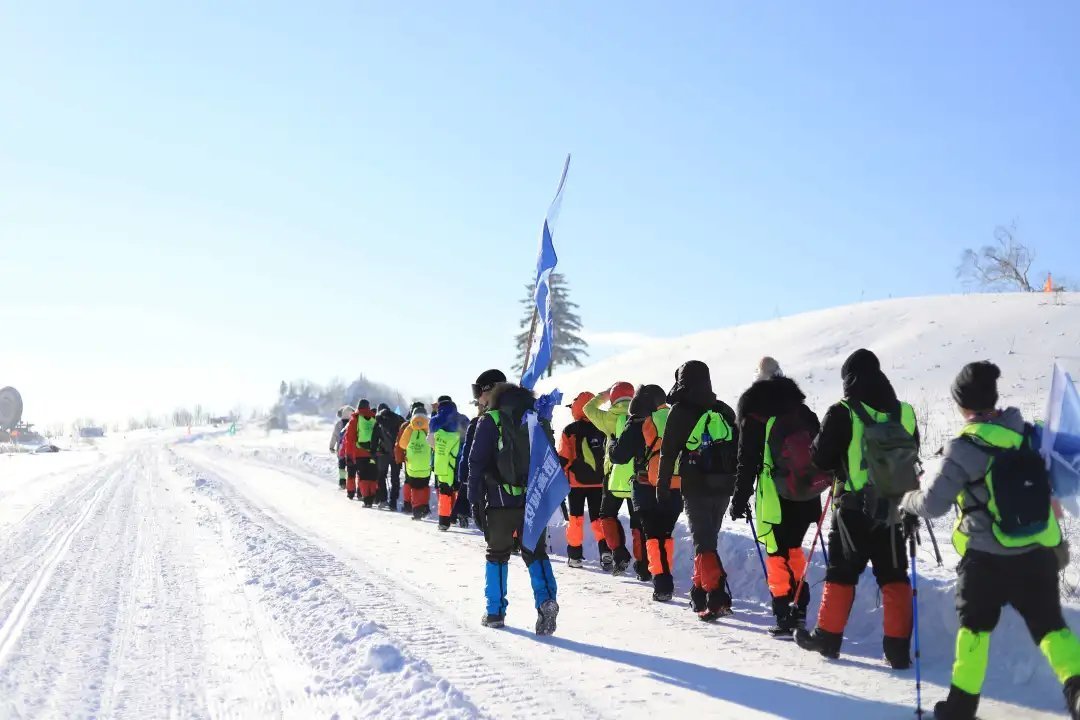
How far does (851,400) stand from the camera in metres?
6.18

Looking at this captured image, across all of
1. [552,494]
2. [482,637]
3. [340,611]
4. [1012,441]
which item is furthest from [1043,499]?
[340,611]

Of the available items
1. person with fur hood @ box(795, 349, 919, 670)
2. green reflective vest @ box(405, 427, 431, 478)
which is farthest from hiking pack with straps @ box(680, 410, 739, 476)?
green reflective vest @ box(405, 427, 431, 478)

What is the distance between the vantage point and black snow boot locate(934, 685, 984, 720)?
4.80 metres

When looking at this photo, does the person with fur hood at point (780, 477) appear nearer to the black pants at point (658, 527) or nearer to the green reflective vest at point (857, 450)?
the green reflective vest at point (857, 450)

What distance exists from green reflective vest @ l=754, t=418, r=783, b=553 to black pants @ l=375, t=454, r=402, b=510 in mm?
12948

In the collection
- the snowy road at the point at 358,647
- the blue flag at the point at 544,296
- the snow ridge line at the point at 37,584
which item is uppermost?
the blue flag at the point at 544,296

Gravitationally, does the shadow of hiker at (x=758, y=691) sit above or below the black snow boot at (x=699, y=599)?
below

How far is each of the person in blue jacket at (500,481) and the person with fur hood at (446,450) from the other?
25.3 feet

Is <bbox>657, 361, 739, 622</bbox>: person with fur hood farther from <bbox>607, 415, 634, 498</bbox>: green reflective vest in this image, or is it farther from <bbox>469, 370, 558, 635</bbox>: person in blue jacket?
<bbox>607, 415, 634, 498</bbox>: green reflective vest

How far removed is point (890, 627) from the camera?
6.29 metres

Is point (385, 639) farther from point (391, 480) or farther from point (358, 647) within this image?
point (391, 480)

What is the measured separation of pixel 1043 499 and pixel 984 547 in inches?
15.4

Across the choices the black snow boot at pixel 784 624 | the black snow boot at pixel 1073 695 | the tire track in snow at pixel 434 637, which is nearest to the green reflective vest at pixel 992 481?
the black snow boot at pixel 1073 695

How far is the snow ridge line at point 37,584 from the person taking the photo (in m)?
7.26
